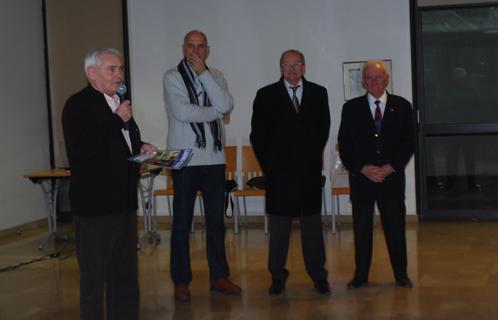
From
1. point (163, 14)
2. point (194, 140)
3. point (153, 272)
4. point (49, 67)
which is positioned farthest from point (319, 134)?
point (49, 67)

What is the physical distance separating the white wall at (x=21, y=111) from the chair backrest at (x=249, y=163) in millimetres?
2662

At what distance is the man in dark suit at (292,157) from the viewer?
455 cm

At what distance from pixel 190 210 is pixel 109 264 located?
1.32 metres

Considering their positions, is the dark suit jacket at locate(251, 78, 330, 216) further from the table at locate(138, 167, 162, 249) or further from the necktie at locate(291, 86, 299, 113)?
the table at locate(138, 167, 162, 249)

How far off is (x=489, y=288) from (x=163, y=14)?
5.35m

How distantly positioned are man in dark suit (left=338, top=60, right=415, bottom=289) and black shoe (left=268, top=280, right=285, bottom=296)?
1.67 feet

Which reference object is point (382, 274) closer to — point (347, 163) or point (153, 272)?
point (347, 163)

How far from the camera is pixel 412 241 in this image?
661cm

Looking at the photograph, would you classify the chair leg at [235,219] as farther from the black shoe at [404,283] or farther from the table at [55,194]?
the black shoe at [404,283]

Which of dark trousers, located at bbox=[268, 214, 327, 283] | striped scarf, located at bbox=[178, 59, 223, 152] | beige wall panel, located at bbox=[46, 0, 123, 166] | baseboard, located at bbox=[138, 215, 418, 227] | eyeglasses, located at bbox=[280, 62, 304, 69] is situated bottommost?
baseboard, located at bbox=[138, 215, 418, 227]

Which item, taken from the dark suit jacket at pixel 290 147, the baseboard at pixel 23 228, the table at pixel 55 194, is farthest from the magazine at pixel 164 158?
the baseboard at pixel 23 228

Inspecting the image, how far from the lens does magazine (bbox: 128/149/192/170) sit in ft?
10.5

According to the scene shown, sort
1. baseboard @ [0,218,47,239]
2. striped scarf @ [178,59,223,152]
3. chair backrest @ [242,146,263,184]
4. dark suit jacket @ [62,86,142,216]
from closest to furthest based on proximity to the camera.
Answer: dark suit jacket @ [62,86,142,216], striped scarf @ [178,59,223,152], baseboard @ [0,218,47,239], chair backrest @ [242,146,263,184]

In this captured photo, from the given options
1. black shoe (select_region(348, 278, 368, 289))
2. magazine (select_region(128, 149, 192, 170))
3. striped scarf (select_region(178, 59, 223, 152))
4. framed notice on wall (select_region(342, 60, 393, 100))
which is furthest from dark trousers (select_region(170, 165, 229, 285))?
framed notice on wall (select_region(342, 60, 393, 100))
